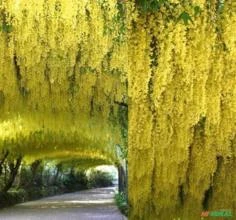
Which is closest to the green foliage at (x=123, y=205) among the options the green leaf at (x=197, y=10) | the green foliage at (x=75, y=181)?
the green leaf at (x=197, y=10)

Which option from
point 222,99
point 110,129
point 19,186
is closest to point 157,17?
point 222,99

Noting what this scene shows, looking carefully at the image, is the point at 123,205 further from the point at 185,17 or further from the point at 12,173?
the point at 185,17

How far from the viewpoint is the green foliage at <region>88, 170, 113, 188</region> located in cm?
3734

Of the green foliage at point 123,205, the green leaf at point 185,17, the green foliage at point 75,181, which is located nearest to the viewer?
the green leaf at point 185,17

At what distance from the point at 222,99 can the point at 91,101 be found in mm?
2280

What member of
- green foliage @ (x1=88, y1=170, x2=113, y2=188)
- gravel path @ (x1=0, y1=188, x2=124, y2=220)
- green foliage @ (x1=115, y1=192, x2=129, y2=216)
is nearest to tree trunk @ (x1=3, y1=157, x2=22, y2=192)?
gravel path @ (x1=0, y1=188, x2=124, y2=220)

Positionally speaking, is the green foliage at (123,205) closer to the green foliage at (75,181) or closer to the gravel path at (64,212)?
the gravel path at (64,212)

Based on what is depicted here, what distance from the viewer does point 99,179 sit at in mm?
40812

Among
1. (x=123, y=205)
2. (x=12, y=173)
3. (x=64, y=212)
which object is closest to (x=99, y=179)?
(x=12, y=173)

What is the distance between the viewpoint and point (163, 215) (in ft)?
20.3

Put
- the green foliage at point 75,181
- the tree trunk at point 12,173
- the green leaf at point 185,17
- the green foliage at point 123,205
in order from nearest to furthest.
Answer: the green leaf at point 185,17 → the green foliage at point 123,205 → the tree trunk at point 12,173 → the green foliage at point 75,181

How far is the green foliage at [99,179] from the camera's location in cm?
3734

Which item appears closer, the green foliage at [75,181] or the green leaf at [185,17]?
the green leaf at [185,17]

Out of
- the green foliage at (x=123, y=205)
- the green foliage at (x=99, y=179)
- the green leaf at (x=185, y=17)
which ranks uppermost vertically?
the green leaf at (x=185, y=17)
